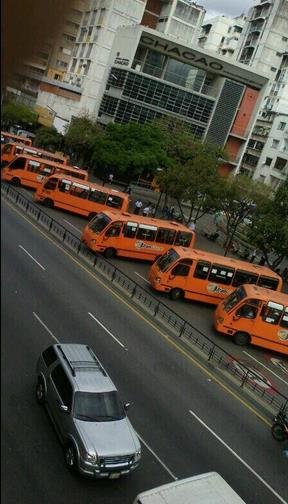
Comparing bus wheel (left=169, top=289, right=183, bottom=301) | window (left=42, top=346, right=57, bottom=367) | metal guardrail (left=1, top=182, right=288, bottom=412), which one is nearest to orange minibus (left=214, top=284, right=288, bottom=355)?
metal guardrail (left=1, top=182, right=288, bottom=412)

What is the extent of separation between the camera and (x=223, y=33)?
95.1m

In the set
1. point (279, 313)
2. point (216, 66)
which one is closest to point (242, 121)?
point (216, 66)

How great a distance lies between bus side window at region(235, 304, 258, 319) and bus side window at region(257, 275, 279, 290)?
4325 mm

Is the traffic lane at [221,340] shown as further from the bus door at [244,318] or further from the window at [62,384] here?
the window at [62,384]

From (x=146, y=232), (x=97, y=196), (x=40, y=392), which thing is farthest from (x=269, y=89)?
(x=40, y=392)

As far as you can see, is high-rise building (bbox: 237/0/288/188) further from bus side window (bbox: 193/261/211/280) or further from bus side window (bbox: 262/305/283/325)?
bus side window (bbox: 262/305/283/325)

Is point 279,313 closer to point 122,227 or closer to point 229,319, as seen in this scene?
point 229,319

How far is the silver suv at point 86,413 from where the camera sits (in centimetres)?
924

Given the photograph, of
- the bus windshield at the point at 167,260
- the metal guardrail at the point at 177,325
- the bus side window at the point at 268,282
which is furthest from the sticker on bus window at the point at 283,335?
the bus windshield at the point at 167,260

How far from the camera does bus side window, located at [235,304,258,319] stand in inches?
764

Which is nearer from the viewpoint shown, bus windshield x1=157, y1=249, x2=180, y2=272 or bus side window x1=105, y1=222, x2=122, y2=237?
bus windshield x1=157, y1=249, x2=180, y2=272

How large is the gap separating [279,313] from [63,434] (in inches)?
468

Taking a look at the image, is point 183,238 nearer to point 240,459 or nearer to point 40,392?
point 240,459

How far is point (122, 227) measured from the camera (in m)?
25.6
